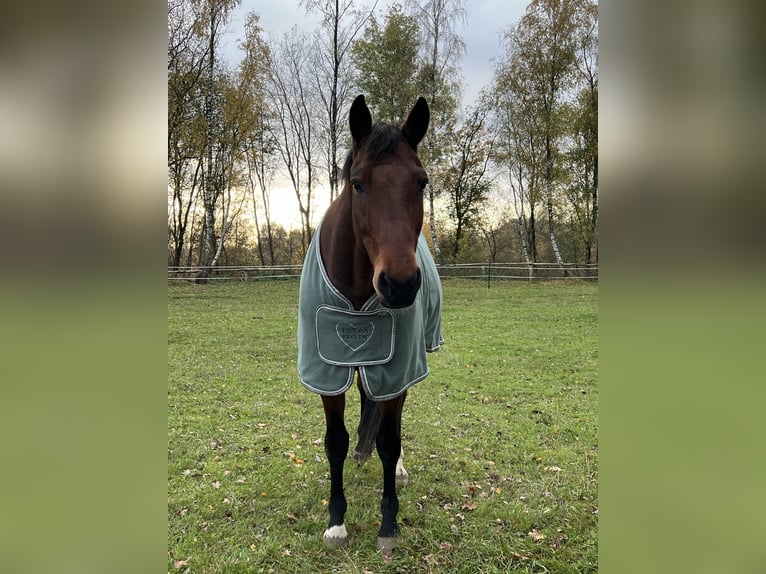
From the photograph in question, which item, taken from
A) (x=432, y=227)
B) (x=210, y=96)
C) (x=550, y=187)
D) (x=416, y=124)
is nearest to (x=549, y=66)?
(x=550, y=187)

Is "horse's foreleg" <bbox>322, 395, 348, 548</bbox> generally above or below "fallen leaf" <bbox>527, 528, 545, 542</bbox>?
above

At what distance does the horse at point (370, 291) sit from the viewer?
81.7 inches

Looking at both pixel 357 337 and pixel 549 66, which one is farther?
pixel 549 66

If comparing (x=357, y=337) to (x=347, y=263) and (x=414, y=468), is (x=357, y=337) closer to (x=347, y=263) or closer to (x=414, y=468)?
(x=347, y=263)

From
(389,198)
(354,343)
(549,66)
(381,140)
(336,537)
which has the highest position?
(549,66)

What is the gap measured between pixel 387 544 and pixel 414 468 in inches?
40.2

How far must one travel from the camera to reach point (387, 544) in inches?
103

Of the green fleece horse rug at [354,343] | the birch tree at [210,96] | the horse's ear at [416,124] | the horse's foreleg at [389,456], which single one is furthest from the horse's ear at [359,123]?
the birch tree at [210,96]

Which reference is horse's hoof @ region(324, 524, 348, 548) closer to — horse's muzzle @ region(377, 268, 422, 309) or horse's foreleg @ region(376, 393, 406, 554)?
horse's foreleg @ region(376, 393, 406, 554)

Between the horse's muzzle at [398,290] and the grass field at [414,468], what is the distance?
162 cm

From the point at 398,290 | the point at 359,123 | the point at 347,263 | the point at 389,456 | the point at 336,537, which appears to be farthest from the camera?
the point at 389,456

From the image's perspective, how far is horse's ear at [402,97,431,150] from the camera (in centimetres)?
234

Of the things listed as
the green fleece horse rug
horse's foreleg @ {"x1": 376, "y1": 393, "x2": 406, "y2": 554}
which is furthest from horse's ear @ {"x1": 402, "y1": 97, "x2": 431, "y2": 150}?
horse's foreleg @ {"x1": 376, "y1": 393, "x2": 406, "y2": 554}
